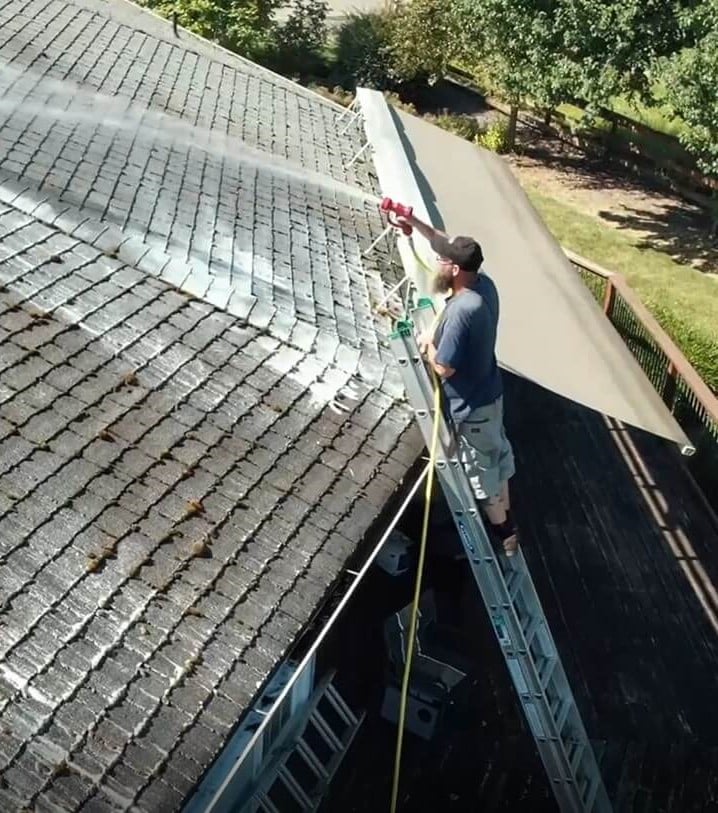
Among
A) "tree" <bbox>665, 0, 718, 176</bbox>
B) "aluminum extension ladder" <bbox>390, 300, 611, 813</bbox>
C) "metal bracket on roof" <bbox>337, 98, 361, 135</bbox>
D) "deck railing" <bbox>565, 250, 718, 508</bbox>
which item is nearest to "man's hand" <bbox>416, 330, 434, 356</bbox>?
"aluminum extension ladder" <bbox>390, 300, 611, 813</bbox>

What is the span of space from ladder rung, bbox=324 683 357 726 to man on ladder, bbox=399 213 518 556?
6.95 ft

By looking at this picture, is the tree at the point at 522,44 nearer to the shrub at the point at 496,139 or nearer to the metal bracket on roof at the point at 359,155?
the shrub at the point at 496,139

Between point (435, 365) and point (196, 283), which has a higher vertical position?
point (435, 365)

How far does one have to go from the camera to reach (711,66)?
19344mm

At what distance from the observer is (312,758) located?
27.9 ft

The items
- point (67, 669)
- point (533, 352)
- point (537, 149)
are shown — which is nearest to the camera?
point (67, 669)

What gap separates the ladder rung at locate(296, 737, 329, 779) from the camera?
8363 millimetres

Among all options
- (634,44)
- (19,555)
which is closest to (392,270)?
(19,555)

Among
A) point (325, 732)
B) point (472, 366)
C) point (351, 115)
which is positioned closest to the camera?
point (472, 366)

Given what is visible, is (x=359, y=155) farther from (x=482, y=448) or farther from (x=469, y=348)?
(x=469, y=348)

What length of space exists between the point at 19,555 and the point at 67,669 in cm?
76

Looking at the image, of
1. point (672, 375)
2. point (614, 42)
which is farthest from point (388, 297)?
point (614, 42)

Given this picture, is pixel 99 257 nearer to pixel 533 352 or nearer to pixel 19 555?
pixel 19 555

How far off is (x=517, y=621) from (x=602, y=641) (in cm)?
442
